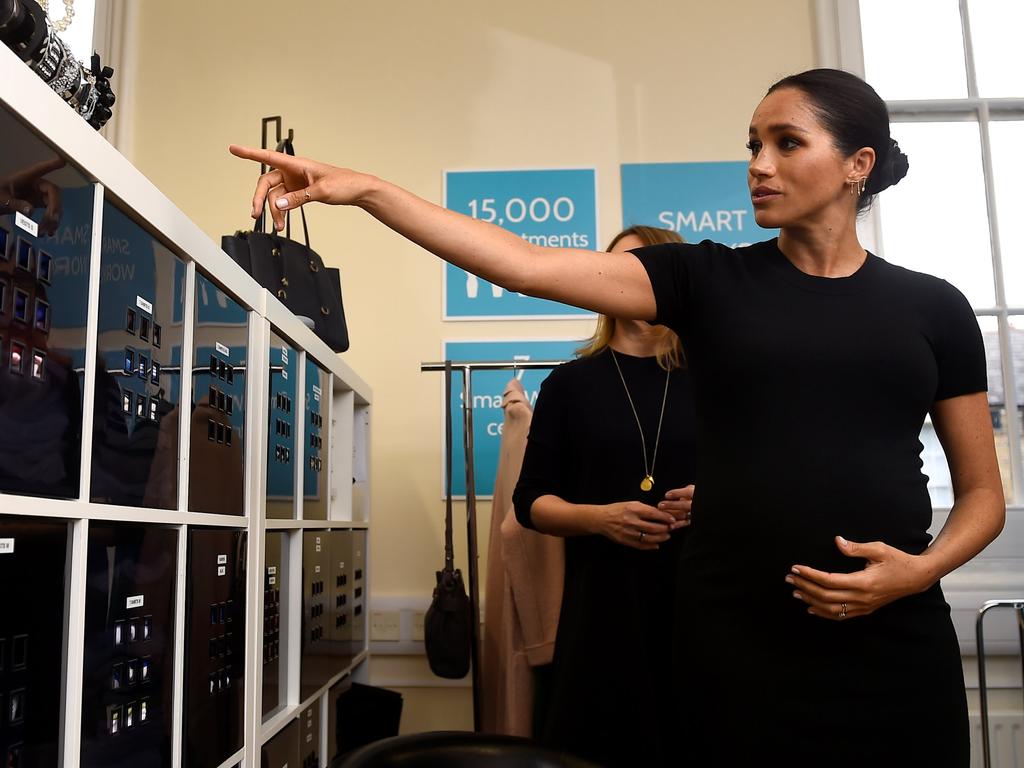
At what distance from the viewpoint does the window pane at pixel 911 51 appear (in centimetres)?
319

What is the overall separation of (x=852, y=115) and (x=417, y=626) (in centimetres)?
208

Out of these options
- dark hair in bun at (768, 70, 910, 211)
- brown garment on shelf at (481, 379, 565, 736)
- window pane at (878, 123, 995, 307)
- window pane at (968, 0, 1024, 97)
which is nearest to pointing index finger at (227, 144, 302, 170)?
dark hair in bun at (768, 70, 910, 211)

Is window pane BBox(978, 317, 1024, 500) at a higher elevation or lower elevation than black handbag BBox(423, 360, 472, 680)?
higher

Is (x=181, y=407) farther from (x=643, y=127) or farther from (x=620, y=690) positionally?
(x=643, y=127)

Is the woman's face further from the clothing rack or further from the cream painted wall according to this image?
the cream painted wall

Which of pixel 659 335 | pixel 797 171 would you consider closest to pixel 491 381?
pixel 659 335

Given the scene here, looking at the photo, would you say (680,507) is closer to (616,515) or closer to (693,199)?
(616,515)

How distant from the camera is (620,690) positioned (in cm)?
172

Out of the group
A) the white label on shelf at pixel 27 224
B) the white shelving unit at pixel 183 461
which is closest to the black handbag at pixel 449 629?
the white shelving unit at pixel 183 461

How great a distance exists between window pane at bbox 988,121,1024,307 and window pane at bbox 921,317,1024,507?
12cm

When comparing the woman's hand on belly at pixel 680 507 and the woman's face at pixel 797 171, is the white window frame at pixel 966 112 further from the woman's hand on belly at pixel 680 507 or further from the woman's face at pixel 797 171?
the woman's face at pixel 797 171

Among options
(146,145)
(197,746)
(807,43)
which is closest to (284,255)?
(197,746)

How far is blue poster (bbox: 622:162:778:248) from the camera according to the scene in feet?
10.1

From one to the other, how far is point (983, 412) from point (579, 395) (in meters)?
0.82
